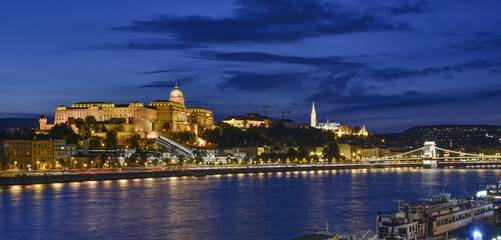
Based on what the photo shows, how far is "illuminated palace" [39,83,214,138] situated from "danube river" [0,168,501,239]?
30909 mm

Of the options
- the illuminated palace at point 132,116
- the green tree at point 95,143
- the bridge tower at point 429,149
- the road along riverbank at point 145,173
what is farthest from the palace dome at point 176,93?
the bridge tower at point 429,149

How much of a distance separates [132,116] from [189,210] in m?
47.3

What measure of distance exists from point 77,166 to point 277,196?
87.4ft

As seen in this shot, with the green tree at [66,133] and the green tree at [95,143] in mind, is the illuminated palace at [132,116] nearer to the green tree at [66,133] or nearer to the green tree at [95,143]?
the green tree at [66,133]

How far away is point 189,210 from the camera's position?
2736 cm

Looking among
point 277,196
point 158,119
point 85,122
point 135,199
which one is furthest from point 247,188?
point 158,119

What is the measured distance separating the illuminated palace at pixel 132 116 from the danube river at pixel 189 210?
30.9m

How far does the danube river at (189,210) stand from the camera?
21672mm

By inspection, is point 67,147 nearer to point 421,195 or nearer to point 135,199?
point 135,199

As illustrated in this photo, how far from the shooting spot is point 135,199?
31734 mm

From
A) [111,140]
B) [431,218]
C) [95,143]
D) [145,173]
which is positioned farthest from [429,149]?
[431,218]

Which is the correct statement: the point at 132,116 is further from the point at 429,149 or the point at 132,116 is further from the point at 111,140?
the point at 429,149

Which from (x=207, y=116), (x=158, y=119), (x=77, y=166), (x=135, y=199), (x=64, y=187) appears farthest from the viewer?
(x=207, y=116)

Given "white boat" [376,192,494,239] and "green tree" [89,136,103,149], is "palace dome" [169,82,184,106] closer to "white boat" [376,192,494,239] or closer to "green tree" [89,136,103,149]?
"green tree" [89,136,103,149]
